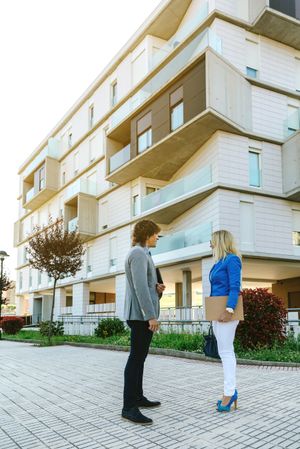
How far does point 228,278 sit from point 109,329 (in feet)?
43.3

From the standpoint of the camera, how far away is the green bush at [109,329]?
17.3 m

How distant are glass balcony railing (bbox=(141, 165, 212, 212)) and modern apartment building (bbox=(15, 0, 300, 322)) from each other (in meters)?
0.05

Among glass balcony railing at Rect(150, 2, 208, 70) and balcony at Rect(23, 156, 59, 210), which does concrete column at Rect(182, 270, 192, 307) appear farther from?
balcony at Rect(23, 156, 59, 210)

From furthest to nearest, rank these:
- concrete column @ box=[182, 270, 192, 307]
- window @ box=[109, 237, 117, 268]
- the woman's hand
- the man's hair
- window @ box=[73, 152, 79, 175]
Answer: window @ box=[73, 152, 79, 175], window @ box=[109, 237, 117, 268], concrete column @ box=[182, 270, 192, 307], the man's hair, the woman's hand

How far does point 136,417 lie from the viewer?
4344 millimetres

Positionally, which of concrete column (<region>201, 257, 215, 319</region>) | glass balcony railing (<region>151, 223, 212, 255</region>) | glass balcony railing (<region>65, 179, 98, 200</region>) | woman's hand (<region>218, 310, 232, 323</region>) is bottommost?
woman's hand (<region>218, 310, 232, 323</region>)

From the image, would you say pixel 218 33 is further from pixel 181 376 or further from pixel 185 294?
pixel 181 376

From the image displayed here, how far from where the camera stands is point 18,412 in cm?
504

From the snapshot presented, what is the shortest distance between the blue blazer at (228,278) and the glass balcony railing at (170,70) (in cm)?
1584

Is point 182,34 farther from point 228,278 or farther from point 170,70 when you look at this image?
point 228,278

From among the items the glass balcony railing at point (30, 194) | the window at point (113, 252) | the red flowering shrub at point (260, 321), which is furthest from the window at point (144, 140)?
the glass balcony railing at point (30, 194)

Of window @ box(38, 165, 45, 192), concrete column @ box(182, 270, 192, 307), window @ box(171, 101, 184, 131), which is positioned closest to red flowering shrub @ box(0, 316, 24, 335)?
concrete column @ box(182, 270, 192, 307)

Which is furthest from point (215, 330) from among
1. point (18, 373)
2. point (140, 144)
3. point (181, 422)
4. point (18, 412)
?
point (140, 144)

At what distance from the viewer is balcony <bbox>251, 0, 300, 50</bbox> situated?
2034 centimetres
